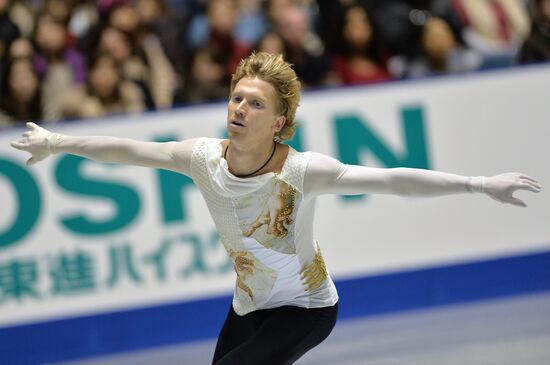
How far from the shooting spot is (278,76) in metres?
3.64

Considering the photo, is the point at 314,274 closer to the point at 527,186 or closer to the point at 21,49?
the point at 527,186

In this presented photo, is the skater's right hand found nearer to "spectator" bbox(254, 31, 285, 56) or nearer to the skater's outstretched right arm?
the skater's outstretched right arm

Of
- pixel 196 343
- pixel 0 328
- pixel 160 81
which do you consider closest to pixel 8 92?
pixel 160 81

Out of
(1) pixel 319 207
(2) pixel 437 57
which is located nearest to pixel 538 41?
(2) pixel 437 57

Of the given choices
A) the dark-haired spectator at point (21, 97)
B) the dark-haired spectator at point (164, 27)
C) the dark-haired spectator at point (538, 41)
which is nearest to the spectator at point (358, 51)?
the dark-haired spectator at point (538, 41)

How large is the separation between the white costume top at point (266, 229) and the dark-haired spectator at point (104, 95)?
11.4ft

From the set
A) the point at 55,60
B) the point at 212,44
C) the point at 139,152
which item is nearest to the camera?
the point at 139,152

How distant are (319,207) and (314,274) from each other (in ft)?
9.82

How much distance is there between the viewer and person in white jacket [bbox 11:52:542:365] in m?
3.56

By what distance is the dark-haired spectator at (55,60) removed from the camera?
290 inches

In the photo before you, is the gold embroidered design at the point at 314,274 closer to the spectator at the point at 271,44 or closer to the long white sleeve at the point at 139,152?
the long white sleeve at the point at 139,152

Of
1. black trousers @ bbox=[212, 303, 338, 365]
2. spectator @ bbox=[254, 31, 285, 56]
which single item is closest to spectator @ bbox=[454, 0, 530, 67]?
spectator @ bbox=[254, 31, 285, 56]

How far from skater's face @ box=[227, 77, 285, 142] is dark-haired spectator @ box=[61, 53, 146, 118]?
354cm

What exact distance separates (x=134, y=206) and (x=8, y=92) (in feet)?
4.67
